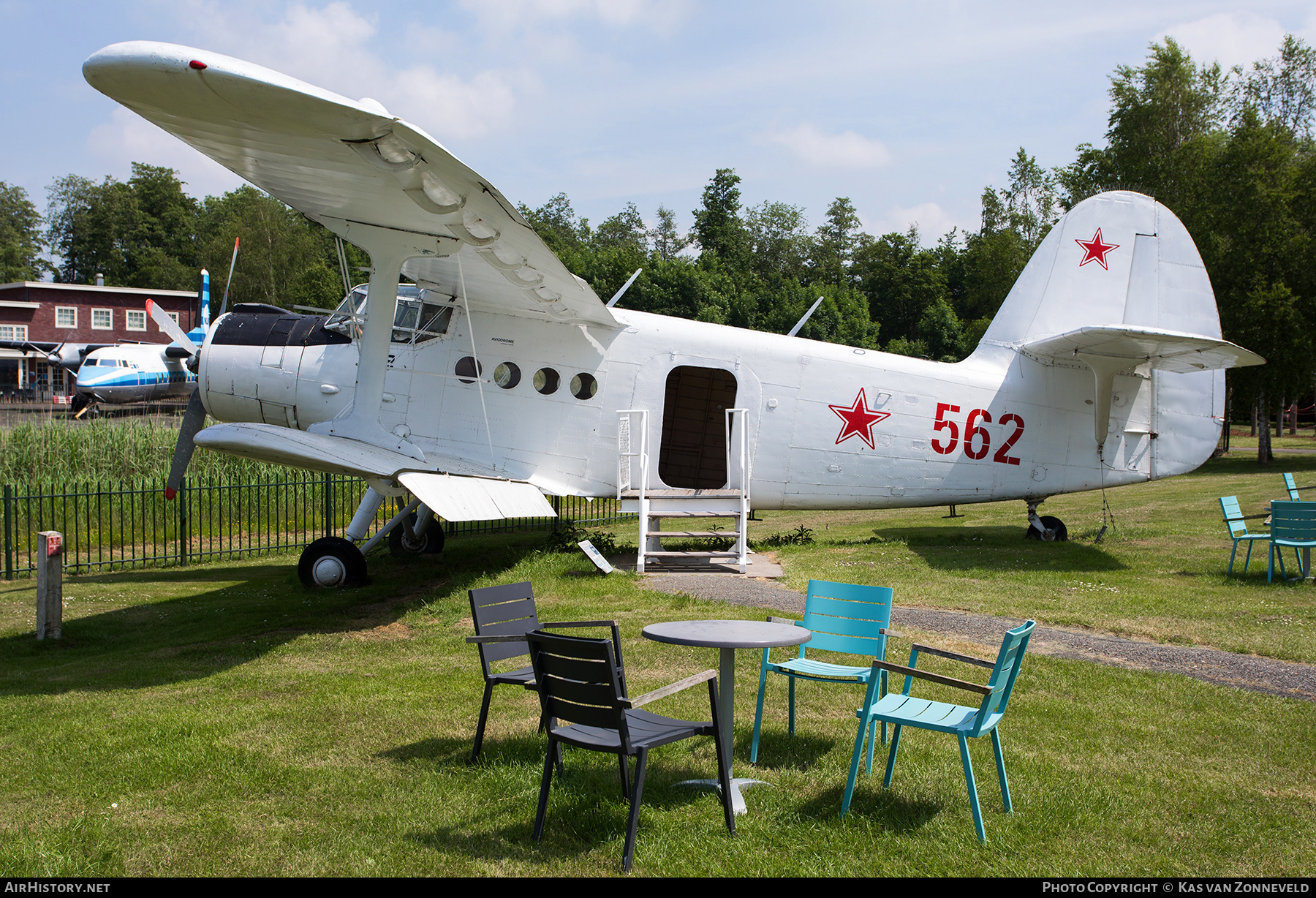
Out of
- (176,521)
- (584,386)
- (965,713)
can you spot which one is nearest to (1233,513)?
(584,386)

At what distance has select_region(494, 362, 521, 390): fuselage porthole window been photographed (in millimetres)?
12062

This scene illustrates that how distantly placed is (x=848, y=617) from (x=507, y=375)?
24.8 feet

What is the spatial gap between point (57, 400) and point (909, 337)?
60389 mm

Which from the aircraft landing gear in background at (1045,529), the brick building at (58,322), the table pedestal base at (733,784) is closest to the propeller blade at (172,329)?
the table pedestal base at (733,784)

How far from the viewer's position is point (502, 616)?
5.72 metres

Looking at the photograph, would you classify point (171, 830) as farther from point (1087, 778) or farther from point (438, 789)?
point (1087, 778)

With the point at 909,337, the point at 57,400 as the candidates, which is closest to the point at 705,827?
the point at 57,400

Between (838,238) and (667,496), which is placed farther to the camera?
(838,238)

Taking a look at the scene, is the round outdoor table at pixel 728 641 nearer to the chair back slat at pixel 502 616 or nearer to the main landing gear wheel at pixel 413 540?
the chair back slat at pixel 502 616

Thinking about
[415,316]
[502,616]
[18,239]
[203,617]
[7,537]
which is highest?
[18,239]

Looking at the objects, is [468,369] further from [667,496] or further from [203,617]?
[203,617]

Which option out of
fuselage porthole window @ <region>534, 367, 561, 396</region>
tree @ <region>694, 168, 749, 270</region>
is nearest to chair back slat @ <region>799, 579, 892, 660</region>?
fuselage porthole window @ <region>534, 367, 561, 396</region>

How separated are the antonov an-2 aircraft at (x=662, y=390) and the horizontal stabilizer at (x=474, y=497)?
46 millimetres

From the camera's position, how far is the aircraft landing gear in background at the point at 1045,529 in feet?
48.6
